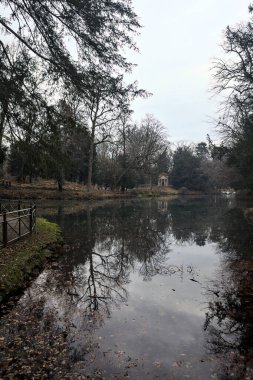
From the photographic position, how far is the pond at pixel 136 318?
16.3 feet

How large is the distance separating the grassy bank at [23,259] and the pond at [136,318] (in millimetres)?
371

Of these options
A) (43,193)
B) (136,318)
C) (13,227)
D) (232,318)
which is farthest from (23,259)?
(43,193)

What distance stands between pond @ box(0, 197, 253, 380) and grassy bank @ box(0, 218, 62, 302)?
37 centimetres

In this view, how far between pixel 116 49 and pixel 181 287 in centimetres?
739

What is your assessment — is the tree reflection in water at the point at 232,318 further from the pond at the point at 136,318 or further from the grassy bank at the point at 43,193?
the grassy bank at the point at 43,193

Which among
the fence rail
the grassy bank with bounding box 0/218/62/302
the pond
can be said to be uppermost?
the fence rail

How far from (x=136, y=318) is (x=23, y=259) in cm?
431

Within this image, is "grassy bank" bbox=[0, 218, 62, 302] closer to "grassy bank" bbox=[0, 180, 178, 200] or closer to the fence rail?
the fence rail

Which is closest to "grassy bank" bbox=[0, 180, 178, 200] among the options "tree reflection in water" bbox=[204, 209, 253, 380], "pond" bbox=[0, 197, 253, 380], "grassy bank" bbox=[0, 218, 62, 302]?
"grassy bank" bbox=[0, 218, 62, 302]

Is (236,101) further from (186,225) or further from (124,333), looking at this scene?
(124,333)

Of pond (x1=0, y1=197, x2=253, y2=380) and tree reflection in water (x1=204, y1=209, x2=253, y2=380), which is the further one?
tree reflection in water (x1=204, y1=209, x2=253, y2=380)

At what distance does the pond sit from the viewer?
16.3ft

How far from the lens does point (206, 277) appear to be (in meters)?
10.4

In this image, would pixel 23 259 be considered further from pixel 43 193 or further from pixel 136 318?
pixel 43 193
